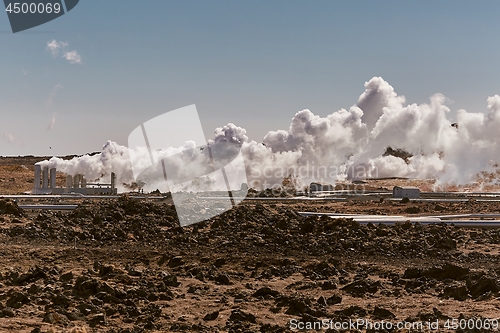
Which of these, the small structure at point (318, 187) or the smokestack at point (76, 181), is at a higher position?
the smokestack at point (76, 181)

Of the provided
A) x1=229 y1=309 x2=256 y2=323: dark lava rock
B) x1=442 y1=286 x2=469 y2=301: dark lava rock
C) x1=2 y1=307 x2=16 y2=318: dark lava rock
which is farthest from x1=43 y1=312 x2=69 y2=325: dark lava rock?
x1=442 y1=286 x2=469 y2=301: dark lava rock

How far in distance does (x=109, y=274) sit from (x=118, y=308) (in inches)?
183

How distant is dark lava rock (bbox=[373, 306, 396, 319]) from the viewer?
17200 millimetres

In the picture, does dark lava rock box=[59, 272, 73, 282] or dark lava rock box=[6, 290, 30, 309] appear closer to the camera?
dark lava rock box=[6, 290, 30, 309]

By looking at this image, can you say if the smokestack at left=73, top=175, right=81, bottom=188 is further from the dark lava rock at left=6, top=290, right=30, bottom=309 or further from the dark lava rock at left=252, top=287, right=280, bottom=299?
the dark lava rock at left=252, top=287, right=280, bottom=299

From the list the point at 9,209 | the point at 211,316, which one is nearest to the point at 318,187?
the point at 9,209

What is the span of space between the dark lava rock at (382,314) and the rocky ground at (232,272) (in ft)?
0.09

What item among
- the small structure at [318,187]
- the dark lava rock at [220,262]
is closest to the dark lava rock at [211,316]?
the dark lava rock at [220,262]

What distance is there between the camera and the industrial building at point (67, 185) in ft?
258

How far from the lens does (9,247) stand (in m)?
28.9

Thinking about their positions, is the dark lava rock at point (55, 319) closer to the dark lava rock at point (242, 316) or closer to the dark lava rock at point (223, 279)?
the dark lava rock at point (242, 316)

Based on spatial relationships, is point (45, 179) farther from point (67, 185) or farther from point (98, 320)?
point (98, 320)

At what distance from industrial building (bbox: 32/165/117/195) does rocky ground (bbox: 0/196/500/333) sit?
39070mm

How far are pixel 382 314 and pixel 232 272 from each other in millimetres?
8384
